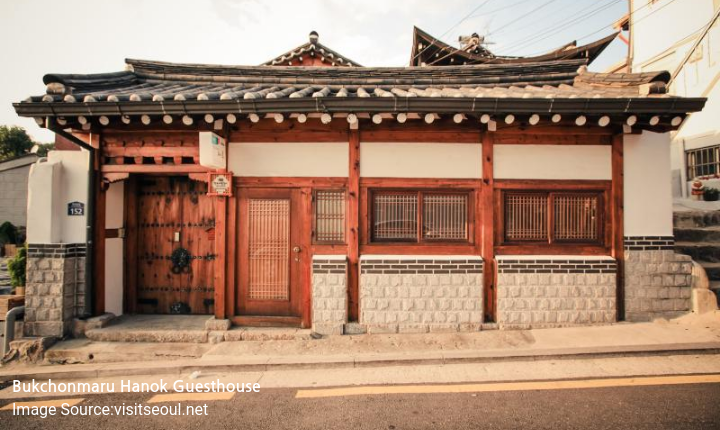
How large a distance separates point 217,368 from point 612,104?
7135mm

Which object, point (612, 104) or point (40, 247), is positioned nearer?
point (612, 104)

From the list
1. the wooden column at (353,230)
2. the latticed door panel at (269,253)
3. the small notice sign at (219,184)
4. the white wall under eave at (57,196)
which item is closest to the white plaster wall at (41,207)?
the white wall under eave at (57,196)

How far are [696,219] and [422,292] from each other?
773 cm

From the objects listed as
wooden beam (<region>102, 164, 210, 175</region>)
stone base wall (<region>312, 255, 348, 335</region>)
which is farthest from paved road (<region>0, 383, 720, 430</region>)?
wooden beam (<region>102, 164, 210, 175</region>)

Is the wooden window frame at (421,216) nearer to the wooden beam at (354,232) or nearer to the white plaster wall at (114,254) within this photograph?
the wooden beam at (354,232)

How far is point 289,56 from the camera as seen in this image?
14.4 m

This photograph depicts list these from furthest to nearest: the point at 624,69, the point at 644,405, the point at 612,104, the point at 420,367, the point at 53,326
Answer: the point at 624,69 < the point at 53,326 < the point at 612,104 < the point at 420,367 < the point at 644,405

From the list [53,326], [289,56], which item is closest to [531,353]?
[53,326]

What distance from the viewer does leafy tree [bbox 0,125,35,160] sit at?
2784 centimetres

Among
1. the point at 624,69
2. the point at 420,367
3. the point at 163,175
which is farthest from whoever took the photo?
the point at 624,69

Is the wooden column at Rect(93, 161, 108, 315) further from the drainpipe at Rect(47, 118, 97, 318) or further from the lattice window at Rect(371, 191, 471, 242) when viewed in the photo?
the lattice window at Rect(371, 191, 471, 242)

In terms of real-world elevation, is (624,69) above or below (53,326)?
above

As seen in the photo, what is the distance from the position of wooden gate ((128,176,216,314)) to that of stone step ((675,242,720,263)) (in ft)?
33.2

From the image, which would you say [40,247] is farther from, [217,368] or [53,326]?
[217,368]
